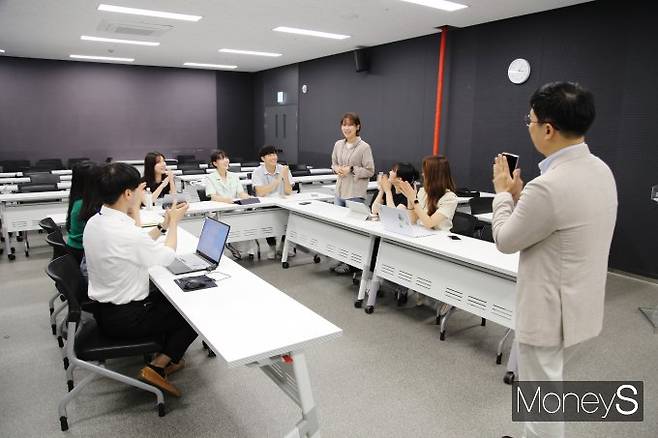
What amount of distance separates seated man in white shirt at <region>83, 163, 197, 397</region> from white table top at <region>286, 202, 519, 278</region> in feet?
5.81

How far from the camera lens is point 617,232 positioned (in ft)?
16.5

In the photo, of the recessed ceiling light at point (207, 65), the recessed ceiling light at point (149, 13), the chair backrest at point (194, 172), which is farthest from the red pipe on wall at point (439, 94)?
the recessed ceiling light at point (207, 65)

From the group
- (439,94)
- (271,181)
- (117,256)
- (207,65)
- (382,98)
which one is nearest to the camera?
(117,256)

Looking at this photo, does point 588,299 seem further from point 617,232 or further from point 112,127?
point 112,127

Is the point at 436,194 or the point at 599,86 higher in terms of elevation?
the point at 599,86

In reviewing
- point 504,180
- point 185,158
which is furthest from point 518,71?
point 185,158

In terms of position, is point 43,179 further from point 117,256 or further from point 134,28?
point 117,256

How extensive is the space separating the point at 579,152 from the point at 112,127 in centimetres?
1133

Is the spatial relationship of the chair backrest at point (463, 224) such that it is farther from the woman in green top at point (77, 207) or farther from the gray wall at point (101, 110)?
the gray wall at point (101, 110)

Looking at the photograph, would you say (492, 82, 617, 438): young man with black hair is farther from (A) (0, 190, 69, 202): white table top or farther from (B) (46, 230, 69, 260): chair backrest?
(A) (0, 190, 69, 202): white table top

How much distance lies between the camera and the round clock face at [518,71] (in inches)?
228

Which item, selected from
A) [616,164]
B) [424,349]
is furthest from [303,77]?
[424,349]

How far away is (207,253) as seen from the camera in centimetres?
290

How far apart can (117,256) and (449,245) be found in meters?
2.14
